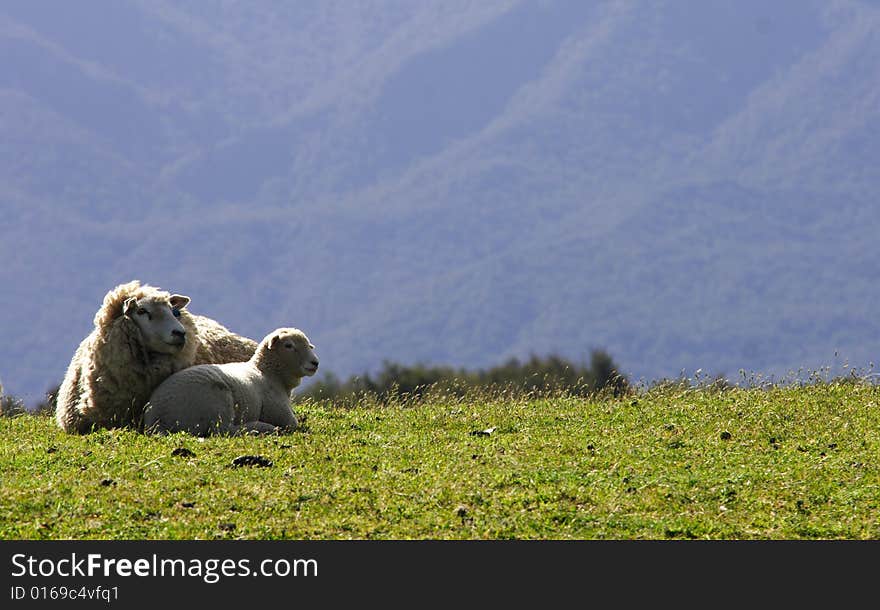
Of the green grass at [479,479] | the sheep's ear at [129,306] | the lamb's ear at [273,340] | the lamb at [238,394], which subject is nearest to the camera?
the green grass at [479,479]

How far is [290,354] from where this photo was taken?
1636 cm

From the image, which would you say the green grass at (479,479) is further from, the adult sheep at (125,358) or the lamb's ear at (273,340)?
the lamb's ear at (273,340)

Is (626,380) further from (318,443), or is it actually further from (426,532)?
(426,532)

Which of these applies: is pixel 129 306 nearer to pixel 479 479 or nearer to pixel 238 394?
pixel 238 394

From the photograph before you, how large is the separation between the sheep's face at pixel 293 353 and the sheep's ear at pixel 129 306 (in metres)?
1.69

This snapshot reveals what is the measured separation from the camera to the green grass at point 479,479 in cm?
1066

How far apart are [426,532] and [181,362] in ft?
20.8

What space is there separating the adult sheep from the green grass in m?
0.61

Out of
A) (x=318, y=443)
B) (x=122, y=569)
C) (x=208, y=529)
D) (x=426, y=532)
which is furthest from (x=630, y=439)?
(x=122, y=569)

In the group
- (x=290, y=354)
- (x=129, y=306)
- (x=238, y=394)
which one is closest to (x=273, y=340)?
(x=290, y=354)

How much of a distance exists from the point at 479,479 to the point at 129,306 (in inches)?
223

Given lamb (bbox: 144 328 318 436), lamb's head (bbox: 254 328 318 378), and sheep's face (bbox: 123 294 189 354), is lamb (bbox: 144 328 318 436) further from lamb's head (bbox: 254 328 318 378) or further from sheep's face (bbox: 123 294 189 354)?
sheep's face (bbox: 123 294 189 354)

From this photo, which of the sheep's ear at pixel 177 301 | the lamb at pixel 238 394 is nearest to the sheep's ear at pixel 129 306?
the sheep's ear at pixel 177 301

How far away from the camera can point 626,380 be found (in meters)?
22.4
